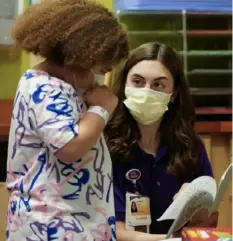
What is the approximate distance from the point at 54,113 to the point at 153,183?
609mm

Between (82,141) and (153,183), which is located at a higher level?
(82,141)

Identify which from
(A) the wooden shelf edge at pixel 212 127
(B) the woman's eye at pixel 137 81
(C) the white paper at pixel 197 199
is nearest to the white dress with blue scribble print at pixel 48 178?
(C) the white paper at pixel 197 199

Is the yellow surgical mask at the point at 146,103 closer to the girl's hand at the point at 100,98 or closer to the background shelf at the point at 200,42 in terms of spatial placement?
the girl's hand at the point at 100,98

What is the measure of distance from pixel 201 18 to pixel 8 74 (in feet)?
3.20

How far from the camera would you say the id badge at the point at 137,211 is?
1.38 m

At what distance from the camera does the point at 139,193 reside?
1437 millimetres

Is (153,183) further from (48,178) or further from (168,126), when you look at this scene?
(48,178)

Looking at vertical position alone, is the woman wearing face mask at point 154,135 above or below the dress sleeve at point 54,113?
below

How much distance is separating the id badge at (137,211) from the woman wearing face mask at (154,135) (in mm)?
20

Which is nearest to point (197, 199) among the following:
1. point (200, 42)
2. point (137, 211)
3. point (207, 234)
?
point (207, 234)

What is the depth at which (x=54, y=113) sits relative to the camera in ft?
2.99

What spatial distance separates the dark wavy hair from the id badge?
0.37 feet

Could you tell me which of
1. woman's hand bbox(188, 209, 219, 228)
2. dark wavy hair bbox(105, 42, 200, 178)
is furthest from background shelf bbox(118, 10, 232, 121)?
woman's hand bbox(188, 209, 219, 228)

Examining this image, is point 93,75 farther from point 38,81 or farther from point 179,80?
point 179,80
